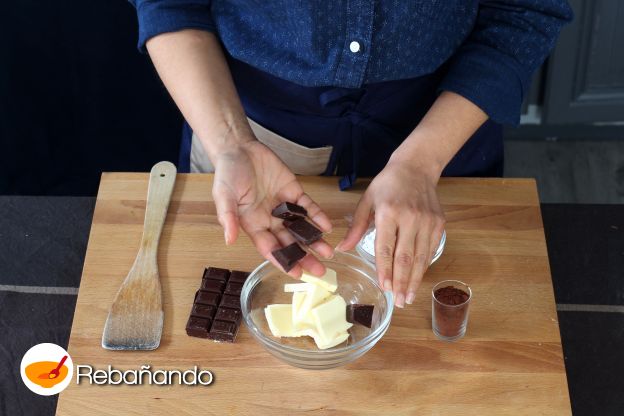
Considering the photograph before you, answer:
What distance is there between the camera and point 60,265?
1717mm

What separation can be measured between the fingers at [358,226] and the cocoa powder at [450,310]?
166mm

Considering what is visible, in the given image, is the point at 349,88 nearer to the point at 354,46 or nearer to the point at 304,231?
the point at 354,46

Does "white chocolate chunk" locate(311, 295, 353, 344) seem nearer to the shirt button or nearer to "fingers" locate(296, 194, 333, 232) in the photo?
"fingers" locate(296, 194, 333, 232)

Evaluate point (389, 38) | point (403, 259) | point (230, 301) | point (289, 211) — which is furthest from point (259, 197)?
point (389, 38)

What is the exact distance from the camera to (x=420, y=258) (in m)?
1.38

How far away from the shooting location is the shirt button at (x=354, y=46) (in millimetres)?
1560

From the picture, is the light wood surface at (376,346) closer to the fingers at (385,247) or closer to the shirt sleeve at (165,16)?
the fingers at (385,247)

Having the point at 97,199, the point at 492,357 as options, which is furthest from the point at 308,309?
the point at 97,199

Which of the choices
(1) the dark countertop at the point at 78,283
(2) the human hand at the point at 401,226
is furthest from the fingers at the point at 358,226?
(1) the dark countertop at the point at 78,283

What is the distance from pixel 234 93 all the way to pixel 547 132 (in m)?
2.05

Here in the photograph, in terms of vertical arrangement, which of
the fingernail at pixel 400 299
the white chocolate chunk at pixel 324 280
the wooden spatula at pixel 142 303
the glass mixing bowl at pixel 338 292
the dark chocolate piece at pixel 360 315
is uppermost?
the fingernail at pixel 400 299

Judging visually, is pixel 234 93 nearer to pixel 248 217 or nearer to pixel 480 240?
pixel 248 217

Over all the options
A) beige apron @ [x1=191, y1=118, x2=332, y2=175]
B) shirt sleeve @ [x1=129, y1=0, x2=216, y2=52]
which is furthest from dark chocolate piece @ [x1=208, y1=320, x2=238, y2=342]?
shirt sleeve @ [x1=129, y1=0, x2=216, y2=52]

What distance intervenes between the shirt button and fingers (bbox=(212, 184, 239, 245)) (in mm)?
376
